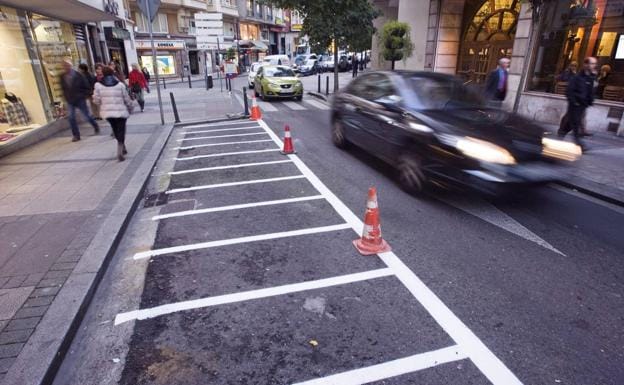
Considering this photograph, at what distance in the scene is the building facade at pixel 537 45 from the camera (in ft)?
31.5

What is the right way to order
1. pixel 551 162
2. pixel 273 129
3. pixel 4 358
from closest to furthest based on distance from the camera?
pixel 4 358
pixel 551 162
pixel 273 129

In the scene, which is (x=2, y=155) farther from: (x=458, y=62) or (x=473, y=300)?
(x=458, y=62)

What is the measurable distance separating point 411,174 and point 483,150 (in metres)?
1.12

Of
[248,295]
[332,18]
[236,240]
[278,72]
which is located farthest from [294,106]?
[248,295]

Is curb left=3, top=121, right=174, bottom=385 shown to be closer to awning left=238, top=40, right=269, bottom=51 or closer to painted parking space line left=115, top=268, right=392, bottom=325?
painted parking space line left=115, top=268, right=392, bottom=325

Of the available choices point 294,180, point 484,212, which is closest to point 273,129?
point 294,180

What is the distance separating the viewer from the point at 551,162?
4.98m

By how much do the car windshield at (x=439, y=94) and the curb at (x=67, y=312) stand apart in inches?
178

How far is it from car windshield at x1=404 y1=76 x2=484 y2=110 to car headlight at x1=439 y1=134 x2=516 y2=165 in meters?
1.06

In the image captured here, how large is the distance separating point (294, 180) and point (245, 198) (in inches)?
A: 42.0

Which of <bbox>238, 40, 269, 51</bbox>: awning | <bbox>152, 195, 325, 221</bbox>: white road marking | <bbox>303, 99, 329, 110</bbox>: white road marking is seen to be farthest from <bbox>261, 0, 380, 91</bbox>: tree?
<bbox>238, 40, 269, 51</bbox>: awning

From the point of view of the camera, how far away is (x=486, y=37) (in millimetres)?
14633

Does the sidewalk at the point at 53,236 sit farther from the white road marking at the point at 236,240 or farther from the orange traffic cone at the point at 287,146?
the orange traffic cone at the point at 287,146

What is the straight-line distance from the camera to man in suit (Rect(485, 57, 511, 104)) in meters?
9.15
